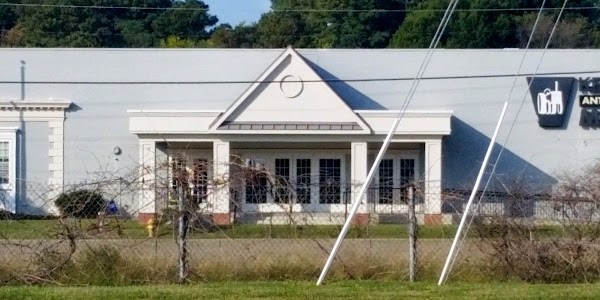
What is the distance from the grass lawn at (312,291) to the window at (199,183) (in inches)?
66.6

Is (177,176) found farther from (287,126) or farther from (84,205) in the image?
(287,126)

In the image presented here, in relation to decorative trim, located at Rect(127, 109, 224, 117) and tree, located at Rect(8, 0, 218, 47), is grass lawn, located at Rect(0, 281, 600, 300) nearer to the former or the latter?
decorative trim, located at Rect(127, 109, 224, 117)

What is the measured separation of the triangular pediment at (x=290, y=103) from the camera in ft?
115

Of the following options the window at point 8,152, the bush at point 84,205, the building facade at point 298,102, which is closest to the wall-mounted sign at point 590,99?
the building facade at point 298,102

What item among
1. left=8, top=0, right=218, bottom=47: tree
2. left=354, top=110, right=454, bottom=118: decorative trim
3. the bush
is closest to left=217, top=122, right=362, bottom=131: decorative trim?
left=354, top=110, right=454, bottom=118: decorative trim

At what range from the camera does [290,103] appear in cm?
3578

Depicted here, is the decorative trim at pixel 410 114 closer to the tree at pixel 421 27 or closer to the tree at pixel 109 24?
the tree at pixel 421 27

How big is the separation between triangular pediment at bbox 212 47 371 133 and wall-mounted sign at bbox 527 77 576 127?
6.82m

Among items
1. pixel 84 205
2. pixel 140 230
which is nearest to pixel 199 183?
pixel 140 230

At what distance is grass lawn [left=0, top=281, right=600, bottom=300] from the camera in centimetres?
1293

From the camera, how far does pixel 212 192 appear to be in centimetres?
1565

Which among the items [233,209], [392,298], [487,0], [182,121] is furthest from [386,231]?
[487,0]

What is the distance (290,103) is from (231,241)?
66.6 feet

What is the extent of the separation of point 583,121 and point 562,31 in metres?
39.1
